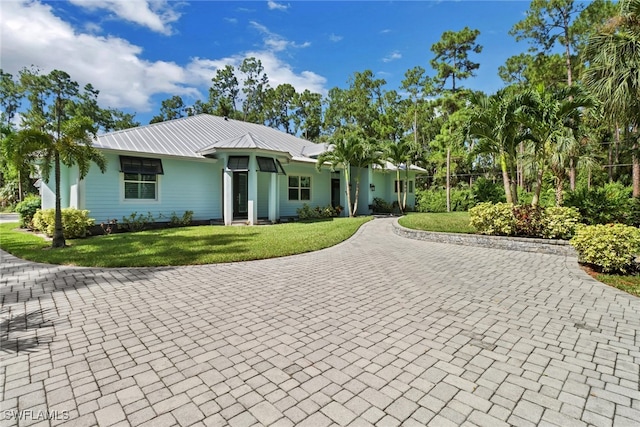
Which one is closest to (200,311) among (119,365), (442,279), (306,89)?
(119,365)

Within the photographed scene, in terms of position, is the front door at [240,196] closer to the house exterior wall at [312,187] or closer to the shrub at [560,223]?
the house exterior wall at [312,187]

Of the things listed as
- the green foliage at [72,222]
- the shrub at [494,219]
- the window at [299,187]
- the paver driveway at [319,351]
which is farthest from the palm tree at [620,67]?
the green foliage at [72,222]

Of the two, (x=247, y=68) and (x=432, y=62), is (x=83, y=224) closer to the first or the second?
(x=432, y=62)

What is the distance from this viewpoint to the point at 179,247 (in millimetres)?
9523

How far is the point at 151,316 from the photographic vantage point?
14.4 feet

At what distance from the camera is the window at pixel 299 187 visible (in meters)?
18.9

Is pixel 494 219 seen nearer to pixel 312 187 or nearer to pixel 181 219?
pixel 312 187

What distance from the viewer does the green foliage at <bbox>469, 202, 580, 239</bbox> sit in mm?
9148

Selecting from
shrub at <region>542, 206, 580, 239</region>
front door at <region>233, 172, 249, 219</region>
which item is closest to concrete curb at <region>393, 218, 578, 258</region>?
shrub at <region>542, 206, 580, 239</region>

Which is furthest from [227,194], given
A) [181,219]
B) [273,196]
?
[181,219]

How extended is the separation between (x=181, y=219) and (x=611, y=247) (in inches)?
619

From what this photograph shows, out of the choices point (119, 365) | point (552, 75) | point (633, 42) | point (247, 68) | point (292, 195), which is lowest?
point (119, 365)

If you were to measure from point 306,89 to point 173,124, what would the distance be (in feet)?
88.0

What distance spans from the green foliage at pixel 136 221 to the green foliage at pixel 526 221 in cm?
1393
